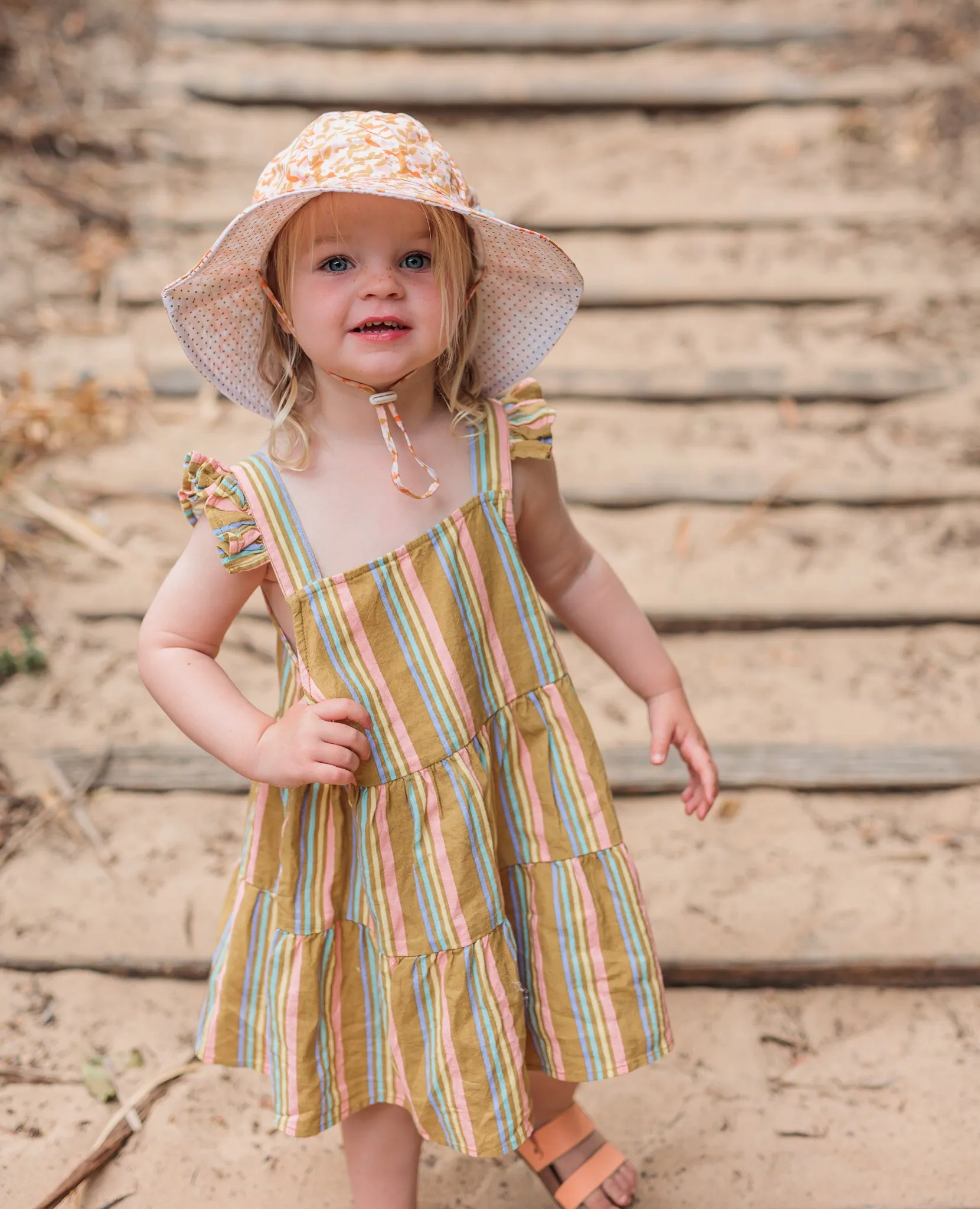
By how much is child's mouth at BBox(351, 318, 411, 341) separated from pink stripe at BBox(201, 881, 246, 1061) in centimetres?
62

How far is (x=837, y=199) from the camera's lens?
3648 millimetres

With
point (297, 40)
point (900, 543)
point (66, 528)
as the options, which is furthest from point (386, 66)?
point (900, 543)

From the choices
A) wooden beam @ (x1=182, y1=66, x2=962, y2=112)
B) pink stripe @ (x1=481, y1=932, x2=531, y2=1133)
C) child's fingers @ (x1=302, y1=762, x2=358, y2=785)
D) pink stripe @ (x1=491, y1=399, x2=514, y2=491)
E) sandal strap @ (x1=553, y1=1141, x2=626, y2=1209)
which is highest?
wooden beam @ (x1=182, y1=66, x2=962, y2=112)

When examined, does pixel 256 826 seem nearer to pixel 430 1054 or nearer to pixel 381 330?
pixel 430 1054

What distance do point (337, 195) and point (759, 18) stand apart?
3.82 metres

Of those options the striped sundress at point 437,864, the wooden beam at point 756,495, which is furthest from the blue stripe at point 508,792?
the wooden beam at point 756,495

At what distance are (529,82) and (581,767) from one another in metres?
3.38

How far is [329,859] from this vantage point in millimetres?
1286

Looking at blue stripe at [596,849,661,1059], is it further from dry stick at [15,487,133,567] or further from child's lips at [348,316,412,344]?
dry stick at [15,487,133,567]

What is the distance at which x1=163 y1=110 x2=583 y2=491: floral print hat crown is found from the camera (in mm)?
1135

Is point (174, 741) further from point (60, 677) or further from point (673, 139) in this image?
point (673, 139)

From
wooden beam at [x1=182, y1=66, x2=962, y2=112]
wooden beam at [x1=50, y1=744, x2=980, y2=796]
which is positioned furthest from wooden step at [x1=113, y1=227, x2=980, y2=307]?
wooden beam at [x1=50, y1=744, x2=980, y2=796]

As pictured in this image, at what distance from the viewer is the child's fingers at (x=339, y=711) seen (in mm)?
1165

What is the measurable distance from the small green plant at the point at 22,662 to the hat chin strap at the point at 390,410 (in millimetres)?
1302
